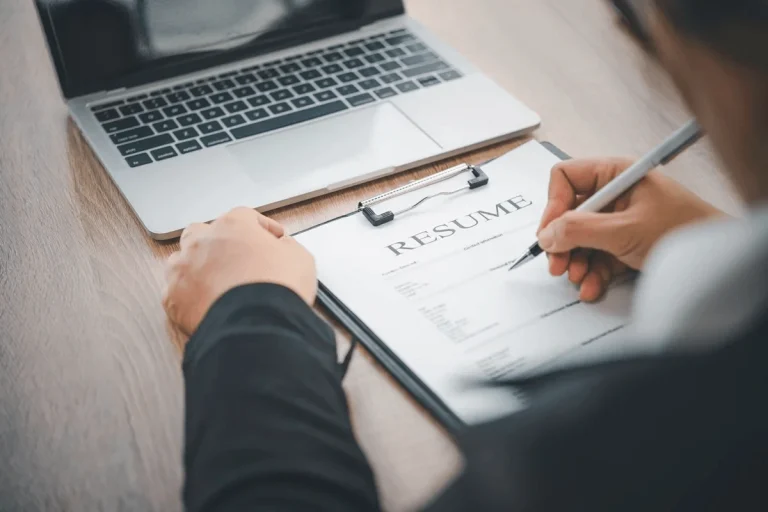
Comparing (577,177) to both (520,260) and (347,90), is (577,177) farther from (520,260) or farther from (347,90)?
(347,90)

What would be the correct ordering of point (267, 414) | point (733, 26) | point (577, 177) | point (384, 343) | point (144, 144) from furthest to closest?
point (144, 144)
point (577, 177)
point (384, 343)
point (267, 414)
point (733, 26)

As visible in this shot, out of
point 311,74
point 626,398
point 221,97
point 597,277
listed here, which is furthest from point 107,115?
point 626,398

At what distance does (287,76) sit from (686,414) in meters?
0.69

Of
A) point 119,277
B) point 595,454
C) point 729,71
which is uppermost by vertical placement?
point 729,71

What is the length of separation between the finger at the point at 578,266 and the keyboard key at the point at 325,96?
1.21 feet

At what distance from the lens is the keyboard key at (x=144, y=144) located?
2.84 ft

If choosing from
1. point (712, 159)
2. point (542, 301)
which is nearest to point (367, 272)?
point (542, 301)

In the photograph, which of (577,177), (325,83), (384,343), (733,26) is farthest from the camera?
(325,83)

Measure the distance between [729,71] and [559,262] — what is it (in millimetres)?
325

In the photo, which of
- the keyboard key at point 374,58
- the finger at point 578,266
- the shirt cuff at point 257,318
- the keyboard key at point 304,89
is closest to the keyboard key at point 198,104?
the keyboard key at point 304,89

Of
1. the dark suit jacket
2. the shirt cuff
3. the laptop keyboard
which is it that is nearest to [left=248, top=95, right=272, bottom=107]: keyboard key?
the laptop keyboard

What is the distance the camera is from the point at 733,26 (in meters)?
0.40

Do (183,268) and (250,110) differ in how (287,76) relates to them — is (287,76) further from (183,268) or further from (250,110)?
(183,268)

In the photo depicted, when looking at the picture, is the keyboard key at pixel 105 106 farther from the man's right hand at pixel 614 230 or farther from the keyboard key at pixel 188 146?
the man's right hand at pixel 614 230
